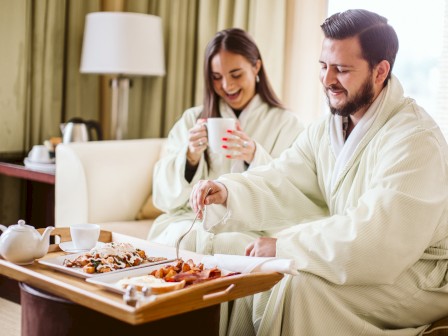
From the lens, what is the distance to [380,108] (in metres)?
2.16

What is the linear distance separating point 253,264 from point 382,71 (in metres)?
0.77

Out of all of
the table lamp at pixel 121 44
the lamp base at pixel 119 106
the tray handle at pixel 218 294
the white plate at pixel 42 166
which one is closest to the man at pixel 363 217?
the tray handle at pixel 218 294

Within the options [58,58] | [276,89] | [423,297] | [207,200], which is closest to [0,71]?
[58,58]

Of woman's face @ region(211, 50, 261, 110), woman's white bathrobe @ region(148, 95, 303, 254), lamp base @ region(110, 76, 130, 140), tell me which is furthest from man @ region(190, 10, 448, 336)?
lamp base @ region(110, 76, 130, 140)

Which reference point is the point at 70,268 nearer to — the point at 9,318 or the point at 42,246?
the point at 42,246

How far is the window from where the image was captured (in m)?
3.19

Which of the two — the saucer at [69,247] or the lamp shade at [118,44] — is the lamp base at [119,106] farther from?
→ the saucer at [69,247]

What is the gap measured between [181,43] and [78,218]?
1366 mm

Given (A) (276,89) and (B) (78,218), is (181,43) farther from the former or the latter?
(B) (78,218)

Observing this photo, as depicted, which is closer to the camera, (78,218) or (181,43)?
(78,218)

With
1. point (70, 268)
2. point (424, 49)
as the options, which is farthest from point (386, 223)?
point (424, 49)

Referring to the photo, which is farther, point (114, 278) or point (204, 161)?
point (204, 161)

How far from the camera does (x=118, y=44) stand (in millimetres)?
3719

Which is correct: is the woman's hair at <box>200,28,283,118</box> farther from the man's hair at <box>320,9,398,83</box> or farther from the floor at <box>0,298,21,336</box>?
the floor at <box>0,298,21,336</box>
